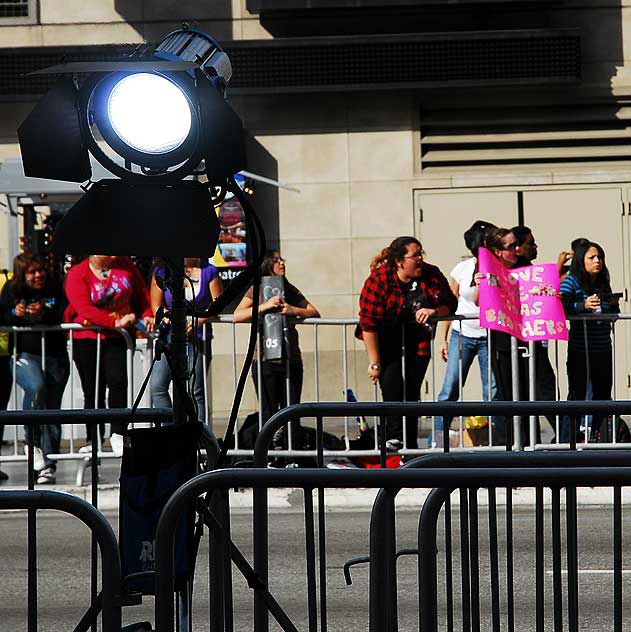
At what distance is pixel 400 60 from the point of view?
15914mm

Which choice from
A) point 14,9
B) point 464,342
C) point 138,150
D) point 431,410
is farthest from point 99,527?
point 14,9

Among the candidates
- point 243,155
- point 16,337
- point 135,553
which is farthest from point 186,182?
point 16,337

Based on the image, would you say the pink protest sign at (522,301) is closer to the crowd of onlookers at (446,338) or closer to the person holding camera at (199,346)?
the crowd of onlookers at (446,338)

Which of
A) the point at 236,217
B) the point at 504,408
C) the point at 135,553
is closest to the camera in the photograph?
the point at 135,553

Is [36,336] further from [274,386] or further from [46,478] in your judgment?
[274,386]

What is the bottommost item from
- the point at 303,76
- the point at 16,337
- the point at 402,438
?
the point at 402,438

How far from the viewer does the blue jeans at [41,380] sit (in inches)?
426

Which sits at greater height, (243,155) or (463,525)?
(243,155)

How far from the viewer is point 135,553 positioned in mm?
4129

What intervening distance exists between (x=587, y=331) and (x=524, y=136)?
19.9ft

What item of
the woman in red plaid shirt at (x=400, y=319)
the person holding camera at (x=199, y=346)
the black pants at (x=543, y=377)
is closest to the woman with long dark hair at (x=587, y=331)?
the black pants at (x=543, y=377)

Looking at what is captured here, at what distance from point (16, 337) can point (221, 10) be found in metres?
6.74

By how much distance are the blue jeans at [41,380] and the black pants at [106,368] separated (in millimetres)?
148

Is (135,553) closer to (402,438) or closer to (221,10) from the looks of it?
(402,438)
